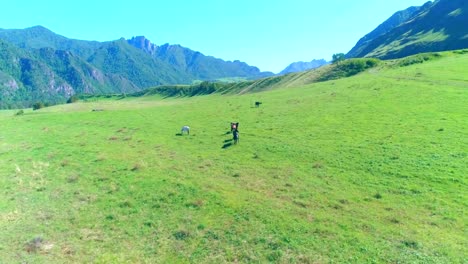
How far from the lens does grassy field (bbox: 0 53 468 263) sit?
17781 mm

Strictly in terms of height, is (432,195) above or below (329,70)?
below

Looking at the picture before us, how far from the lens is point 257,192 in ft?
80.5

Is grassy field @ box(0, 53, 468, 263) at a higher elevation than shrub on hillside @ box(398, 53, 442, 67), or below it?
below

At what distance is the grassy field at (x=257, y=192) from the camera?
58.3 feet

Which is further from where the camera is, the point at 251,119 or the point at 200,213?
the point at 251,119

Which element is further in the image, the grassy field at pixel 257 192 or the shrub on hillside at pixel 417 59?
the shrub on hillside at pixel 417 59

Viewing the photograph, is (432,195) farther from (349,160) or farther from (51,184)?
(51,184)

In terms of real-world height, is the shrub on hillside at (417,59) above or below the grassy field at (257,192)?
above

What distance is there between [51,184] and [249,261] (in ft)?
68.7

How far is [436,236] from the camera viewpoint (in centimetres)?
1748

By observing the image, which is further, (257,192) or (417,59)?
(417,59)

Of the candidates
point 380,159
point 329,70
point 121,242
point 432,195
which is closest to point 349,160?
point 380,159

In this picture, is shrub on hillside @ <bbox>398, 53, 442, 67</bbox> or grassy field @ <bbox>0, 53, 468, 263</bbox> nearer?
grassy field @ <bbox>0, 53, 468, 263</bbox>

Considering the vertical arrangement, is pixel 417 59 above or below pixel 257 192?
above
